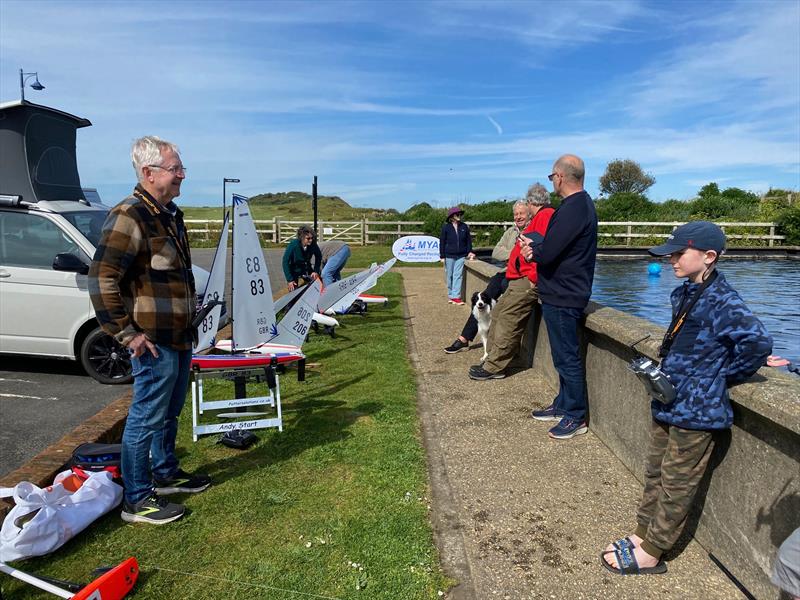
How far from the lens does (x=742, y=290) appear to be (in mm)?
16047

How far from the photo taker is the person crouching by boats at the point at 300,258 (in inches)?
354

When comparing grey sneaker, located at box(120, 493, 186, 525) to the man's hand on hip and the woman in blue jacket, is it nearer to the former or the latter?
the man's hand on hip

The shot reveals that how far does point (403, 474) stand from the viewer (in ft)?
13.4

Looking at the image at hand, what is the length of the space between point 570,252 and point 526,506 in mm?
2055

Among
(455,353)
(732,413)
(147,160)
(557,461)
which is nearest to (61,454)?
(147,160)

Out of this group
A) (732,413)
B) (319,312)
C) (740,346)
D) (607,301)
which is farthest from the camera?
(607,301)

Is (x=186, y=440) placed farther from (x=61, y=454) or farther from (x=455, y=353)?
(x=455, y=353)

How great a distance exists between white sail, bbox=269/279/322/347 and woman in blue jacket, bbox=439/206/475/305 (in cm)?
572

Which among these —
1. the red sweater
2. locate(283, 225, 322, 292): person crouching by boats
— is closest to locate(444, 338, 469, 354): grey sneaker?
the red sweater

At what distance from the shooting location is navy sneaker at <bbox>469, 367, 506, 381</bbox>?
21.2 ft

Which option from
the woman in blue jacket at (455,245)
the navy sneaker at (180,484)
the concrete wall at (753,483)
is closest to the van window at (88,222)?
the navy sneaker at (180,484)

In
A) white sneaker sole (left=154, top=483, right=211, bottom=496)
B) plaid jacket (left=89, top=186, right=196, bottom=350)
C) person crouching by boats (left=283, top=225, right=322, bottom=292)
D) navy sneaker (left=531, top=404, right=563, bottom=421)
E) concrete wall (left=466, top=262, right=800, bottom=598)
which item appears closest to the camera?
concrete wall (left=466, top=262, right=800, bottom=598)

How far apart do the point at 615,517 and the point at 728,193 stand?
161 feet

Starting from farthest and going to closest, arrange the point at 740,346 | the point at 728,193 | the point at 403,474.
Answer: the point at 728,193 < the point at 403,474 < the point at 740,346
